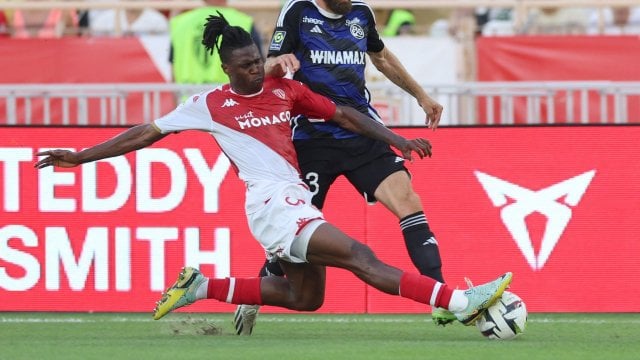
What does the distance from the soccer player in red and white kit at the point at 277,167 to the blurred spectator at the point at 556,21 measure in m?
7.70

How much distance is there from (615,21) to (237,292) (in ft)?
29.7

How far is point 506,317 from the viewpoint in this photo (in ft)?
29.2

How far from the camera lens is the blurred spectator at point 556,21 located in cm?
1681

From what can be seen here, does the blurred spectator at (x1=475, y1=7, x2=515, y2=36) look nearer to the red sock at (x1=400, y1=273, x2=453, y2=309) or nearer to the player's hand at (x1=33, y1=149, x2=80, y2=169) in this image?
the red sock at (x1=400, y1=273, x2=453, y2=309)

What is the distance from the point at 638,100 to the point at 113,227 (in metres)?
4.92

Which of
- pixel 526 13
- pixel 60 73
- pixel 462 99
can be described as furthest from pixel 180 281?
pixel 526 13

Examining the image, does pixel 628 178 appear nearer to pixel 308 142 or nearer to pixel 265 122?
pixel 308 142

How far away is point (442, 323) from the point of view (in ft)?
29.8

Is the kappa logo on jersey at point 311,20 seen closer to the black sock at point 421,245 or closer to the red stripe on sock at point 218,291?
the black sock at point 421,245

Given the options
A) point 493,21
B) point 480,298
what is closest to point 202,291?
point 480,298

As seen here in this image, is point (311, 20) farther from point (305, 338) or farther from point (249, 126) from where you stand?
point (305, 338)

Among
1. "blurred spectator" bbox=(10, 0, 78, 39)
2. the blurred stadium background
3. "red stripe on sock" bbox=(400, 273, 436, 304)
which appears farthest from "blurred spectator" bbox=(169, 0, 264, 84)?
"red stripe on sock" bbox=(400, 273, 436, 304)

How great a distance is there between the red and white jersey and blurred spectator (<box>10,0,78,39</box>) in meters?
8.04

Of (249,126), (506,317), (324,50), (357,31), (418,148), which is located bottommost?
(506,317)
